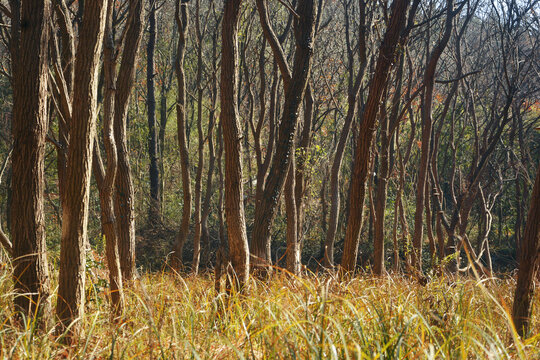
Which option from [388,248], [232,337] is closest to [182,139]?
[232,337]

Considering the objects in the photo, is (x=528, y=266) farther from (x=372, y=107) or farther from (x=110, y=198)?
(x=110, y=198)

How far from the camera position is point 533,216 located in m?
3.14

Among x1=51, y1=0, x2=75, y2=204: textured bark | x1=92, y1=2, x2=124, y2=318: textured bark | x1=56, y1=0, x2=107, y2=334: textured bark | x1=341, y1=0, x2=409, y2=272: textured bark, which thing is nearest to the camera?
x1=56, y1=0, x2=107, y2=334: textured bark

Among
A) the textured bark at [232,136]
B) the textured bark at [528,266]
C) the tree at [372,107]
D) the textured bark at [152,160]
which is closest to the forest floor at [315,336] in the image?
the textured bark at [528,266]

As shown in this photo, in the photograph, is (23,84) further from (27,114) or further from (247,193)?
(247,193)

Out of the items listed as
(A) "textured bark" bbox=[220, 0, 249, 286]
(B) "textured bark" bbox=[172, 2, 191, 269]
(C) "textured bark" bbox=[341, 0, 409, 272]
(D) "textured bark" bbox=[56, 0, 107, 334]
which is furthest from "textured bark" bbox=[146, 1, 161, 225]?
(D) "textured bark" bbox=[56, 0, 107, 334]

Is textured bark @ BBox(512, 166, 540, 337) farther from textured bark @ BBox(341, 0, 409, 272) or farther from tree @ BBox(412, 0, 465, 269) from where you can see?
tree @ BBox(412, 0, 465, 269)

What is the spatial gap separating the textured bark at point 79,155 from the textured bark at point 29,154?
217 mm

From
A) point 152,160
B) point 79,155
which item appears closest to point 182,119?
point 79,155

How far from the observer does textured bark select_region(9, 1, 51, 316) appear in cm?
311

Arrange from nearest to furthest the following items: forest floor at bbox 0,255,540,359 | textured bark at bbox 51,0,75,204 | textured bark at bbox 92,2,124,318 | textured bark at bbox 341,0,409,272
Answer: forest floor at bbox 0,255,540,359 → textured bark at bbox 92,2,124,318 → textured bark at bbox 51,0,75,204 → textured bark at bbox 341,0,409,272

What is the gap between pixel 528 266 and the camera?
3152mm

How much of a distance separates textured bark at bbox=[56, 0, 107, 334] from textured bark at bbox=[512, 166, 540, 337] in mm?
2783

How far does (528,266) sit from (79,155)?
2.91 metres
